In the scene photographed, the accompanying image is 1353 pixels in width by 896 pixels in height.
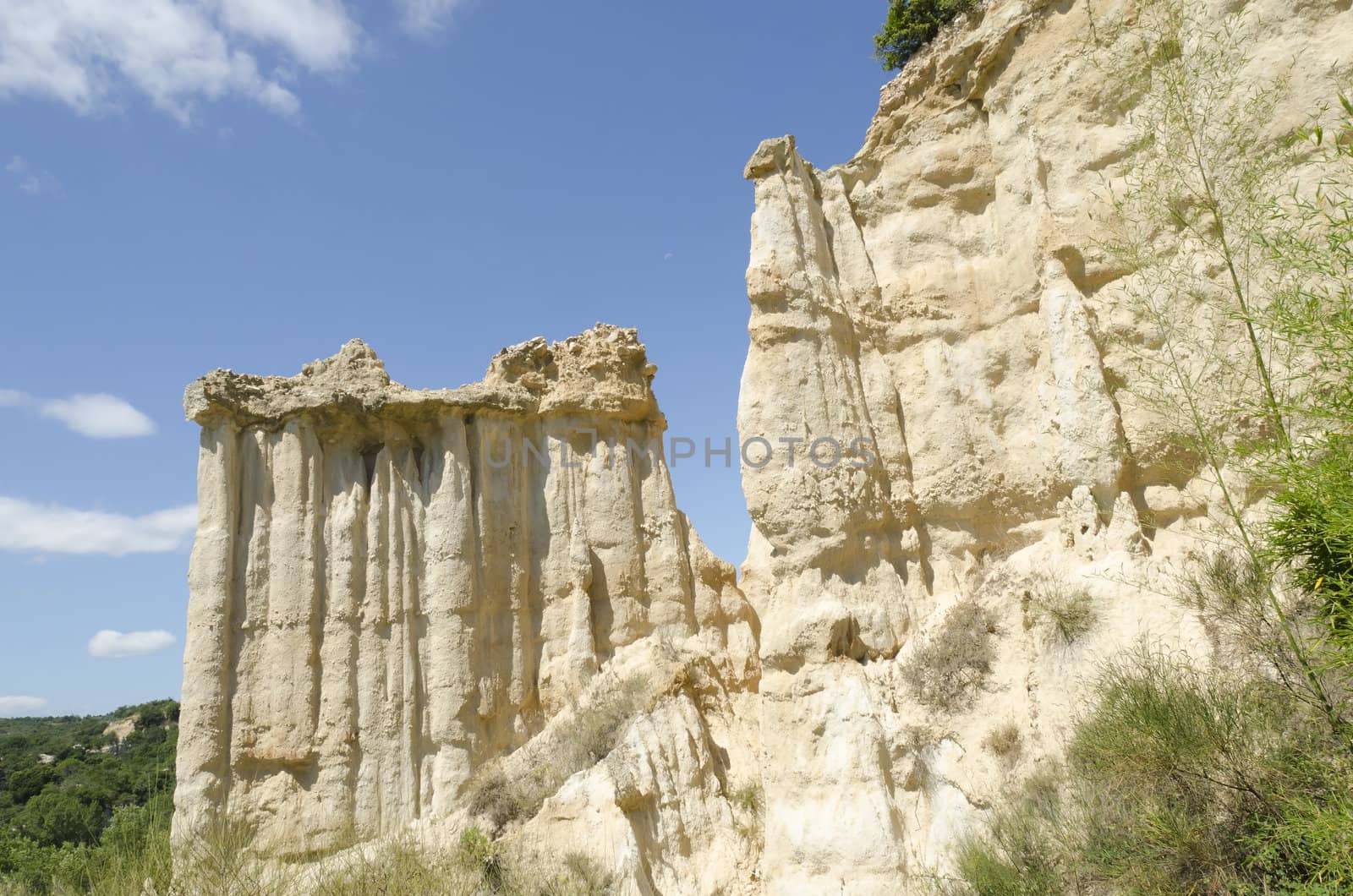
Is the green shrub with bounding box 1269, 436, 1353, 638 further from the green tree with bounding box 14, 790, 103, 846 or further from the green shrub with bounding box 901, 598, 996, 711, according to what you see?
the green tree with bounding box 14, 790, 103, 846

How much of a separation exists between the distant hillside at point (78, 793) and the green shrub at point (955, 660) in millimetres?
8333

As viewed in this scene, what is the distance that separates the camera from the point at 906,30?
16000mm

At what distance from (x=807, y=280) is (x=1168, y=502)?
5.52m

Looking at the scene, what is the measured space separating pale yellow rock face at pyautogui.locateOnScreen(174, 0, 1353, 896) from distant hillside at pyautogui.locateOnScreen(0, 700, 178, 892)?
292 centimetres

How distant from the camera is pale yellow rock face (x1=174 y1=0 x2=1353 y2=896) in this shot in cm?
1046

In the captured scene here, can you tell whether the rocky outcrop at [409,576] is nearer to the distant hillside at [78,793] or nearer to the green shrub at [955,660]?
the distant hillside at [78,793]

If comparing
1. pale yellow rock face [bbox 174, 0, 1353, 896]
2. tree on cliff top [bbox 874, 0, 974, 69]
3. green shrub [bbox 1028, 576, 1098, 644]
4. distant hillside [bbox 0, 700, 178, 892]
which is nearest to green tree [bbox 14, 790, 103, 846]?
distant hillside [bbox 0, 700, 178, 892]

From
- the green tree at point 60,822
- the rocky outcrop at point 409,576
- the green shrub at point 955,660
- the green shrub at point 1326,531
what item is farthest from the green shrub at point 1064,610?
the green tree at point 60,822

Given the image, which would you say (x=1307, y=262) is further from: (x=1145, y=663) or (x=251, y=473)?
(x=251, y=473)

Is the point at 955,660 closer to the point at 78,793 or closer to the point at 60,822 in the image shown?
the point at 60,822

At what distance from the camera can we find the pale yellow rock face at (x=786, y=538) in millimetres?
10461

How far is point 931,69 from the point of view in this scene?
13391 millimetres

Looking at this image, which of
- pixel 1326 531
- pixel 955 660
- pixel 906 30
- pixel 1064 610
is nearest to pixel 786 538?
pixel 955 660

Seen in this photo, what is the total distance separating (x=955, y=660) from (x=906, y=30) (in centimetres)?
1094
